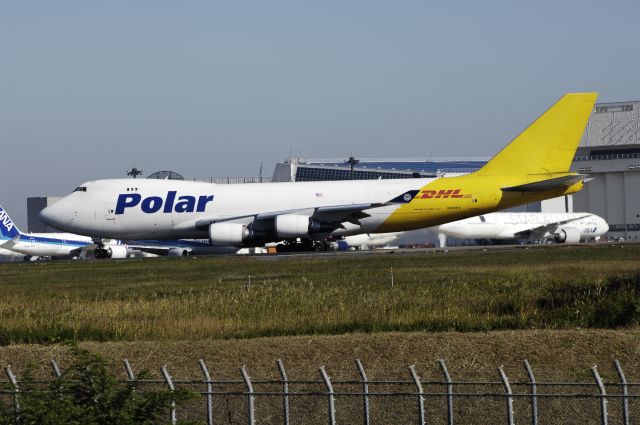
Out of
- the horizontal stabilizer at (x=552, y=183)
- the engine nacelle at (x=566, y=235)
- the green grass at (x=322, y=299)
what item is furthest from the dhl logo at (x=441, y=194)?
the engine nacelle at (x=566, y=235)

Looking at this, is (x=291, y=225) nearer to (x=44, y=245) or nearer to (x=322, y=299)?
(x=322, y=299)

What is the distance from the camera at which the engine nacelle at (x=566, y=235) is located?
7800 centimetres

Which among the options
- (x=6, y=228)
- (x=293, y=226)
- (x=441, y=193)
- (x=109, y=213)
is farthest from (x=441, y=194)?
(x=6, y=228)

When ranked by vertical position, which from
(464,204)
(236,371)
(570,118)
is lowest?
(236,371)

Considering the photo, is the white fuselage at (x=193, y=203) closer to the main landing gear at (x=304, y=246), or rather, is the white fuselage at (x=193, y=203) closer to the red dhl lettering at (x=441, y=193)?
the red dhl lettering at (x=441, y=193)

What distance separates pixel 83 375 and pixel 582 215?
73765 mm

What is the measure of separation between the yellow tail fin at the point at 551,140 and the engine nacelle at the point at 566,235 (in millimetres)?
25593

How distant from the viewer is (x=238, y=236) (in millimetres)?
52125

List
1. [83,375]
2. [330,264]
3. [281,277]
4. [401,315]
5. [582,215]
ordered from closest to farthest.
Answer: [83,375] < [401,315] < [281,277] < [330,264] < [582,215]

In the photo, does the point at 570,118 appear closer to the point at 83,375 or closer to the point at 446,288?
the point at 446,288

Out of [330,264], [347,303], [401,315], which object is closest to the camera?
[401,315]

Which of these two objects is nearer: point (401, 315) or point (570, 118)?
point (401, 315)

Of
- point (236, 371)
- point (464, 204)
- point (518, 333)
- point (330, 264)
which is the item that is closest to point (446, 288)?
point (518, 333)

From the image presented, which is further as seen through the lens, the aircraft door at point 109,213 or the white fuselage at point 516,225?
the white fuselage at point 516,225
